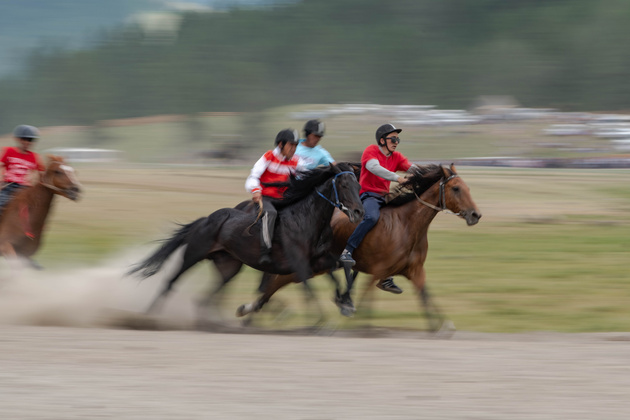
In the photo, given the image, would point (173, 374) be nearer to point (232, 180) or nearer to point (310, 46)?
point (232, 180)

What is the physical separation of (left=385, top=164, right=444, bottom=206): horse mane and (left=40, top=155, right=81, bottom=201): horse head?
4.32 m

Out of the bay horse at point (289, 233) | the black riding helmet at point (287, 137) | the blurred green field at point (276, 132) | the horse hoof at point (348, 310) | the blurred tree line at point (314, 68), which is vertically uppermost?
the black riding helmet at point (287, 137)

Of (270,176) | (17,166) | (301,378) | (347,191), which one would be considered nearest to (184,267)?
(270,176)

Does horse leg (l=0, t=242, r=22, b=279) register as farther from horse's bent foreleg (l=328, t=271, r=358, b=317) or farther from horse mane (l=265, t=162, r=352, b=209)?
horse's bent foreleg (l=328, t=271, r=358, b=317)

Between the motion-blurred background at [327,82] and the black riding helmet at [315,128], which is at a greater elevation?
the black riding helmet at [315,128]

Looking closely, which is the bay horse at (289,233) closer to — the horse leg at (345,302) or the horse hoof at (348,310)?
the horse leg at (345,302)

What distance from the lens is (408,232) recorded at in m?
8.99

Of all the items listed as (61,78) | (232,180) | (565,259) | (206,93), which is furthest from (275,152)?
(61,78)

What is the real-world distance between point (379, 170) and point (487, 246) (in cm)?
882

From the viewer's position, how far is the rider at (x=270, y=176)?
8562mm

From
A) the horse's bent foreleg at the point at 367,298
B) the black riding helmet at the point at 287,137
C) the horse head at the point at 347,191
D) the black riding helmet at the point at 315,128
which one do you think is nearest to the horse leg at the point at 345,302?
the horse's bent foreleg at the point at 367,298

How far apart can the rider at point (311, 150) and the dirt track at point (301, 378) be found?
255 centimetres

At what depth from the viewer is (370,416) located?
Result: 5.30 m

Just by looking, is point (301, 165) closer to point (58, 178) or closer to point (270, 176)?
point (270, 176)
